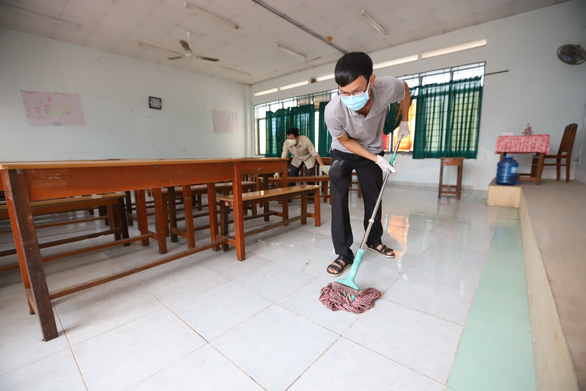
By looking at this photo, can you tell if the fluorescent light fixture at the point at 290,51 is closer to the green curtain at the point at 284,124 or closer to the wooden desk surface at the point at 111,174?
the green curtain at the point at 284,124

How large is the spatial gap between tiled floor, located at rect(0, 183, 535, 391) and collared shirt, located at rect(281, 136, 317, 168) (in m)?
2.15

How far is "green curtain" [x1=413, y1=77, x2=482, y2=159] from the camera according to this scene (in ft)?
15.0

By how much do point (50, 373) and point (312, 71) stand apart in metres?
7.19

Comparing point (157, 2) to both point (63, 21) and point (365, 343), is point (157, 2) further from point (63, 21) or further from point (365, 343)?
point (365, 343)

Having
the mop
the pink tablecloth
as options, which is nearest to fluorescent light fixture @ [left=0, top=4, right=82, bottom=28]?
the mop

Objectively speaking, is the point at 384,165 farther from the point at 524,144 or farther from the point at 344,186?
the point at 524,144

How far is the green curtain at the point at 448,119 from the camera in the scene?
15.0 feet

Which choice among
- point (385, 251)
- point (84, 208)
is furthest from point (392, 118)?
point (84, 208)

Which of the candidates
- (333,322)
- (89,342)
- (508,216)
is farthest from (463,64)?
(89,342)

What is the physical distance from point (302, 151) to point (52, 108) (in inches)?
197

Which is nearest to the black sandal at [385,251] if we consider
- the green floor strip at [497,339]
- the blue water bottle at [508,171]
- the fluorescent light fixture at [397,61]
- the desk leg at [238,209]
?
the green floor strip at [497,339]

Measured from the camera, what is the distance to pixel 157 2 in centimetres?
379

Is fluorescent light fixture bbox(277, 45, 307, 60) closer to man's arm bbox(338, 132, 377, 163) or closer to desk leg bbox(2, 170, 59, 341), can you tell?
man's arm bbox(338, 132, 377, 163)

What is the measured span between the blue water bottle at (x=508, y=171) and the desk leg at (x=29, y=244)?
454 centimetres
